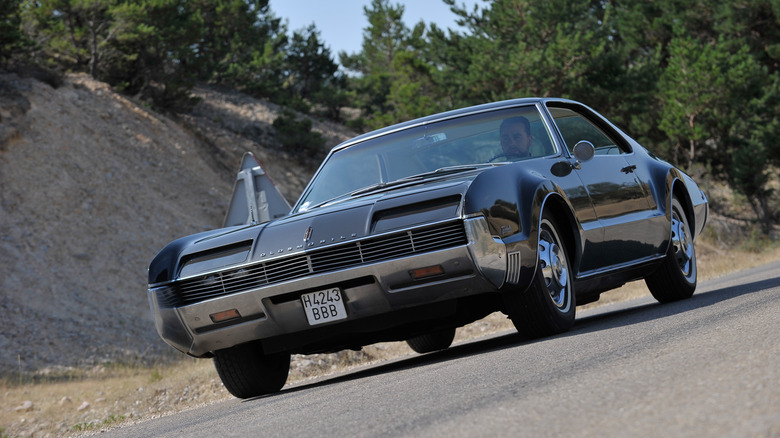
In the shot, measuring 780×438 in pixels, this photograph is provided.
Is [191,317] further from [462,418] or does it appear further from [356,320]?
[462,418]

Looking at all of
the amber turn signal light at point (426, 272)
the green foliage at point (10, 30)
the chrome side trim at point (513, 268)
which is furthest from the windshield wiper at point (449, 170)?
the green foliage at point (10, 30)

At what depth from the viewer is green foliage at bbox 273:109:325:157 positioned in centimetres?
3550

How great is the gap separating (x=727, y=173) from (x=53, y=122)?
84.1ft

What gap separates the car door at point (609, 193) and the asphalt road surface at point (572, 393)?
65cm

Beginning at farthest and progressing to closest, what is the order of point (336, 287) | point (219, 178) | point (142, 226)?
point (219, 178), point (142, 226), point (336, 287)

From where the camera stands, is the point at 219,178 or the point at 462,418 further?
the point at 219,178

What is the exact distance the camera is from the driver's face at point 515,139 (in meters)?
7.13

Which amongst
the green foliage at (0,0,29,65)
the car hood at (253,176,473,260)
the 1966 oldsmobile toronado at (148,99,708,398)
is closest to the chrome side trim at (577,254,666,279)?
the 1966 oldsmobile toronado at (148,99,708,398)

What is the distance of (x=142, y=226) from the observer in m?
24.7

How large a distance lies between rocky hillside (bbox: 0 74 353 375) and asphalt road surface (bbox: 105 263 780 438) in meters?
13.6

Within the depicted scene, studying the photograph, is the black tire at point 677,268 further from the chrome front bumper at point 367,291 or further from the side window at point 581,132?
the chrome front bumper at point 367,291

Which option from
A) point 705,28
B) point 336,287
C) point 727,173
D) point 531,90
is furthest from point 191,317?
point 705,28

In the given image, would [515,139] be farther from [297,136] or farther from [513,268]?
[297,136]

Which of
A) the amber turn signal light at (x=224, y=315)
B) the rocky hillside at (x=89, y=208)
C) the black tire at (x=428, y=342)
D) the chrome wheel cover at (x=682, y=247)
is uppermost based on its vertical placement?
the amber turn signal light at (x=224, y=315)
